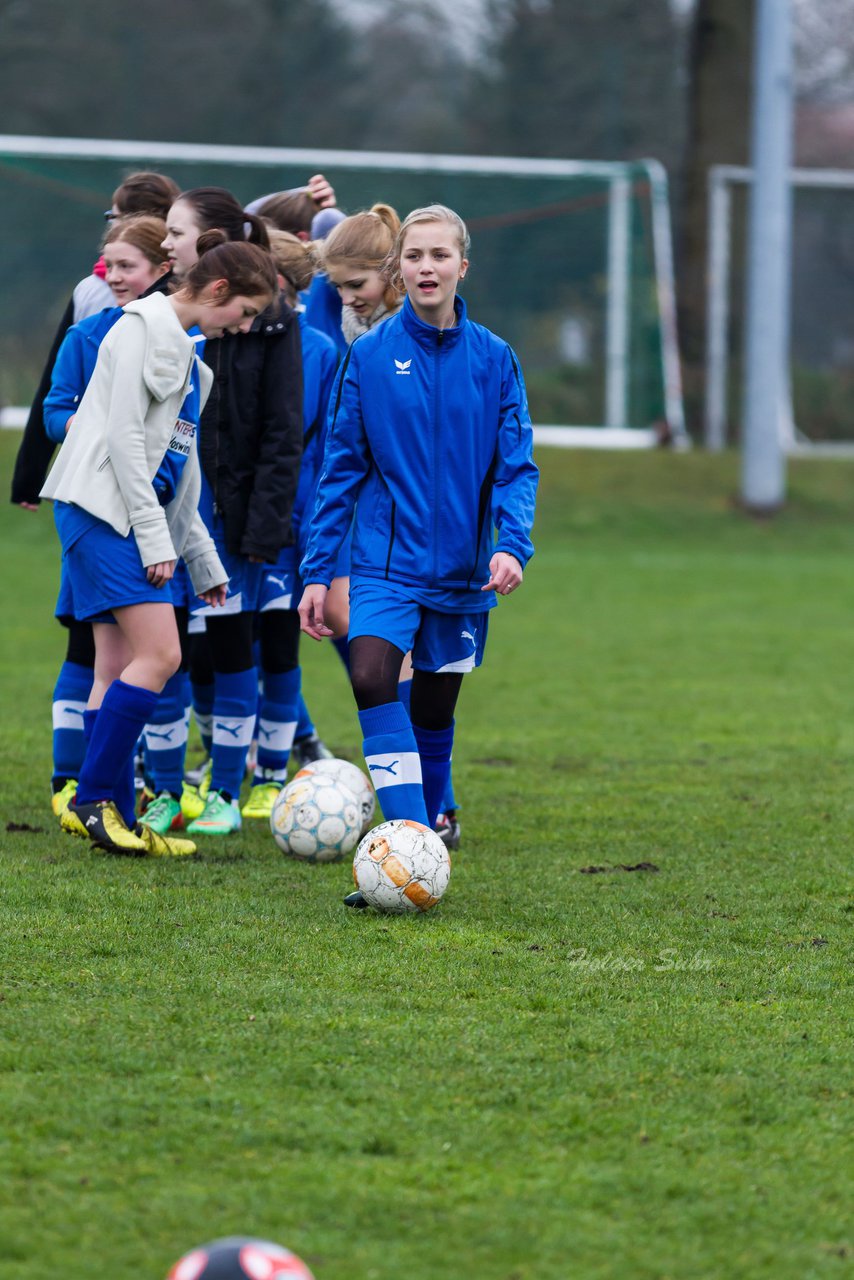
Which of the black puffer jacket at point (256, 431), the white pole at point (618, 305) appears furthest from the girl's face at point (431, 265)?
the white pole at point (618, 305)

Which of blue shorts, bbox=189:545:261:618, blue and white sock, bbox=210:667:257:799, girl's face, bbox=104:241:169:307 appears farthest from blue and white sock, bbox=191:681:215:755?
girl's face, bbox=104:241:169:307

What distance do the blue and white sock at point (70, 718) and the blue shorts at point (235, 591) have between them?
1.31 ft

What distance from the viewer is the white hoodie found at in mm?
4500

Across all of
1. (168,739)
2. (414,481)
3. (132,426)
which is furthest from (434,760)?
(132,426)

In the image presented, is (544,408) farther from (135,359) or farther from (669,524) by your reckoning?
(135,359)

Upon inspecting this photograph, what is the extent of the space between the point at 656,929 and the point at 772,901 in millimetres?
462

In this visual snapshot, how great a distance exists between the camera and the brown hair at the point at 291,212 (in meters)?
5.96

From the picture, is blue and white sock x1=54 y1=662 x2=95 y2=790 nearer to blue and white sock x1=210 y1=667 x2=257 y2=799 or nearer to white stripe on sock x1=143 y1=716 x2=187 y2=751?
white stripe on sock x1=143 y1=716 x2=187 y2=751

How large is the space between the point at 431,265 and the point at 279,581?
149 centimetres

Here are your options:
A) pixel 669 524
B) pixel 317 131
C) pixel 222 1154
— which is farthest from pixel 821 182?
pixel 222 1154

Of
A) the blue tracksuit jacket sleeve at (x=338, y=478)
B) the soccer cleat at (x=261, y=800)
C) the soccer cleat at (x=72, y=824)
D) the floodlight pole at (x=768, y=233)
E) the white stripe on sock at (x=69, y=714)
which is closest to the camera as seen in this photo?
the blue tracksuit jacket sleeve at (x=338, y=478)

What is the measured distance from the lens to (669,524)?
1603 cm

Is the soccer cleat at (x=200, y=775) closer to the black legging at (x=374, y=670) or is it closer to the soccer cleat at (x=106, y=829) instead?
the soccer cleat at (x=106, y=829)

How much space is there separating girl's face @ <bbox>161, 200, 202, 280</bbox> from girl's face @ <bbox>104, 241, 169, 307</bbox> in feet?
0.41
